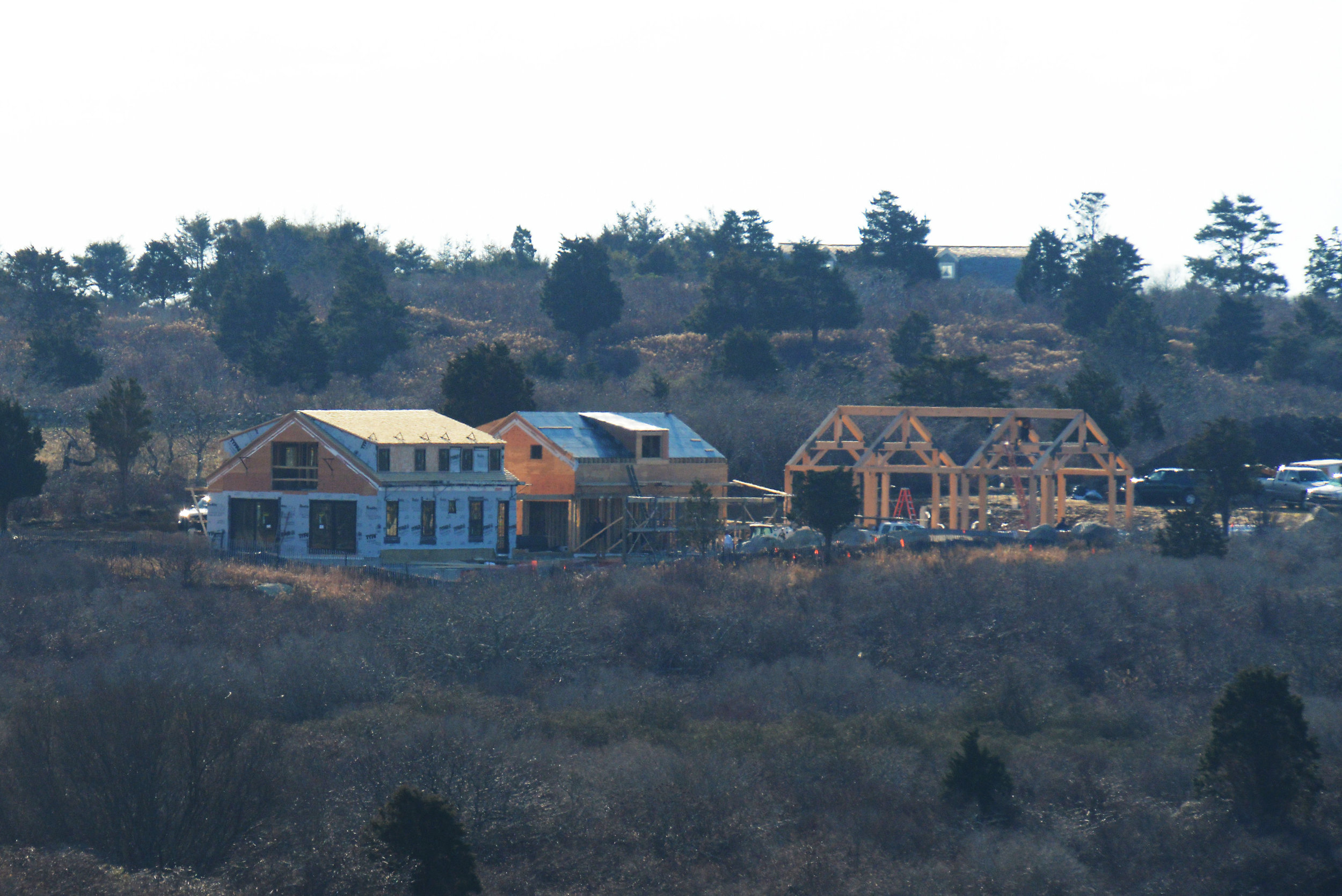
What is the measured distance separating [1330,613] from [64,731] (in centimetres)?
3163

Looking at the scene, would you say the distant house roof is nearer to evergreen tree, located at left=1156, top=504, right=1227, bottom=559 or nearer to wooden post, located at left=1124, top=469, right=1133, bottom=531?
wooden post, located at left=1124, top=469, right=1133, bottom=531

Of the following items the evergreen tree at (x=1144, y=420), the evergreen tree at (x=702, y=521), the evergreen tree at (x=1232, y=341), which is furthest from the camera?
the evergreen tree at (x=1232, y=341)

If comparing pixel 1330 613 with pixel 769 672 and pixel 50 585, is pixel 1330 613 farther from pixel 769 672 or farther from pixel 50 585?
pixel 50 585

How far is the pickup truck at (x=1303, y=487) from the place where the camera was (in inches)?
2175

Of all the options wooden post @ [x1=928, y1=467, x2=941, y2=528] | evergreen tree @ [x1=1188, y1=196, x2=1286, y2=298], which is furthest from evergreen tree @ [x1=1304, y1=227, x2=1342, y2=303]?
wooden post @ [x1=928, y1=467, x2=941, y2=528]

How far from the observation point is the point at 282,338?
7475cm

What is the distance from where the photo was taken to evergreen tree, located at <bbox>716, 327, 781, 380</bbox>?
77.5 meters

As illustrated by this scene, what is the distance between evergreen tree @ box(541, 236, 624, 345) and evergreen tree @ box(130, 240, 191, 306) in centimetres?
2979

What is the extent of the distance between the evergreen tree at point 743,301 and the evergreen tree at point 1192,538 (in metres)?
46.2

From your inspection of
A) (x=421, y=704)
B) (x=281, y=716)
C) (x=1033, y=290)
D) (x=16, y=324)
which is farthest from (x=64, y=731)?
(x=1033, y=290)

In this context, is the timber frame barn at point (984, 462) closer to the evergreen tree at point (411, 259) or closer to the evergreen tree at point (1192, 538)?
the evergreen tree at point (1192, 538)

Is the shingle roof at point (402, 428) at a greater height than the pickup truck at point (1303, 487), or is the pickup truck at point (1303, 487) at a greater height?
the shingle roof at point (402, 428)

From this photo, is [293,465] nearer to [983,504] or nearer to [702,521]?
[702,521]

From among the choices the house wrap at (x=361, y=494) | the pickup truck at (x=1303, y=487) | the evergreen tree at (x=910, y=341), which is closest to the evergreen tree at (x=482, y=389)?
the house wrap at (x=361, y=494)
